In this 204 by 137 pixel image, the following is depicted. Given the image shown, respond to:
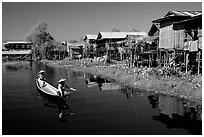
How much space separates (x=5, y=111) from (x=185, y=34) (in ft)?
55.9

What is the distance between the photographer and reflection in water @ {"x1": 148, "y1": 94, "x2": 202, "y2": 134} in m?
12.2

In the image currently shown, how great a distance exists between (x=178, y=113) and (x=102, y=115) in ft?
13.1

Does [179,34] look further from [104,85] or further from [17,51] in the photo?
[17,51]

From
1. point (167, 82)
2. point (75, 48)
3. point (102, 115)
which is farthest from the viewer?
point (75, 48)

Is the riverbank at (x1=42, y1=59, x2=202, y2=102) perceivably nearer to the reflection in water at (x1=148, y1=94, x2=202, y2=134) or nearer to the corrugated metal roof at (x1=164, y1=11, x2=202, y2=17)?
the reflection in water at (x1=148, y1=94, x2=202, y2=134)

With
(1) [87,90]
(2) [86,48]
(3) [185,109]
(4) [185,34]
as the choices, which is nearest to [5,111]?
(1) [87,90]

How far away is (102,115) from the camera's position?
13.8 meters

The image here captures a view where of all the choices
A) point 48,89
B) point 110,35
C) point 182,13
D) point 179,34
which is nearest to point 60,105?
point 48,89

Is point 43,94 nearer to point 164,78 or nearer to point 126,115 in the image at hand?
point 126,115

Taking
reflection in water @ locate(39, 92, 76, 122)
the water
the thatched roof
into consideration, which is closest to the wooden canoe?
reflection in water @ locate(39, 92, 76, 122)

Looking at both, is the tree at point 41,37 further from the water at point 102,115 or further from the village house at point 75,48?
the water at point 102,115

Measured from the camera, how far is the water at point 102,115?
1146cm

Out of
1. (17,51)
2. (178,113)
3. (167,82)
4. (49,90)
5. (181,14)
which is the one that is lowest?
(178,113)

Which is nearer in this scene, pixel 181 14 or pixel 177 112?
pixel 177 112
